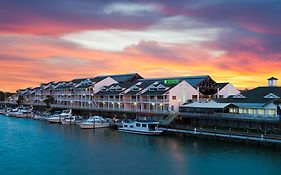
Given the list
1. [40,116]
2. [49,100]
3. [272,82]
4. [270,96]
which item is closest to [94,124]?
[40,116]

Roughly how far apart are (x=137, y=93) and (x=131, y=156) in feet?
108

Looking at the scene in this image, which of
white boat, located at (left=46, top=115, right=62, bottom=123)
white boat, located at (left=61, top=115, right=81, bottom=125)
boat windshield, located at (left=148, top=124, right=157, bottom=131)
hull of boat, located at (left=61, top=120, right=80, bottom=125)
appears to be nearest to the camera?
boat windshield, located at (left=148, top=124, right=157, bottom=131)

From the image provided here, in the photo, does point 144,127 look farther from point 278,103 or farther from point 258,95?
point 278,103

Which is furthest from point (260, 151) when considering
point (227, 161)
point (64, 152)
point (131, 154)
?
point (64, 152)

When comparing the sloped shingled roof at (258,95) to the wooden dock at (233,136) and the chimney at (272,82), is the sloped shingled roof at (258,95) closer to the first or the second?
the chimney at (272,82)

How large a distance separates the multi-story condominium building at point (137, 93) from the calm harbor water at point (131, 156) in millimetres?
15325

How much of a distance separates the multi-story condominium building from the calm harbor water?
1533cm

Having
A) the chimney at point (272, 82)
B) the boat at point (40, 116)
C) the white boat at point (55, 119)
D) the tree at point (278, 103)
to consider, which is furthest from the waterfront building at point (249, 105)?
the boat at point (40, 116)

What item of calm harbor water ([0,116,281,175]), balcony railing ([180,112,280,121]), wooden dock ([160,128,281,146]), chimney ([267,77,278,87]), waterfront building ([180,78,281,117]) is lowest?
calm harbor water ([0,116,281,175])

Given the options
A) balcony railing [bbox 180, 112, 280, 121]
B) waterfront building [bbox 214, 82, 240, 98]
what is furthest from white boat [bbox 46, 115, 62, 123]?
waterfront building [bbox 214, 82, 240, 98]

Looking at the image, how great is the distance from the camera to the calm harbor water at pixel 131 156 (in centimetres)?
3441

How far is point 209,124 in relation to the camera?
56750mm

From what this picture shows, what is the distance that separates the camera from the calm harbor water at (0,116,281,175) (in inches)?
1355

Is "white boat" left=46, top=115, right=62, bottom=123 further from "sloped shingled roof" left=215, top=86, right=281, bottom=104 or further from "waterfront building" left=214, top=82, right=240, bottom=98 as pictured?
"sloped shingled roof" left=215, top=86, right=281, bottom=104
